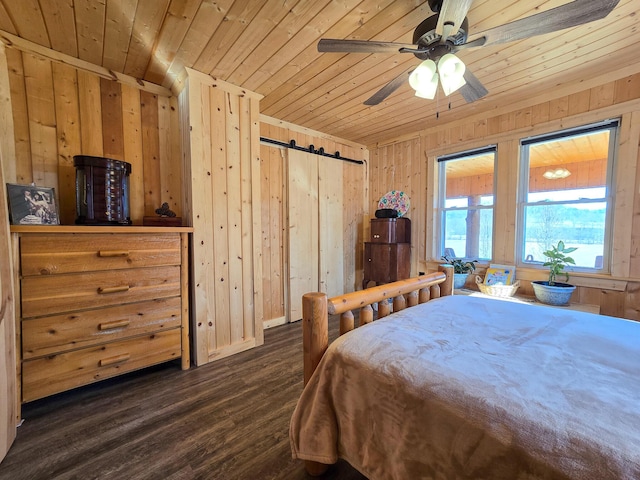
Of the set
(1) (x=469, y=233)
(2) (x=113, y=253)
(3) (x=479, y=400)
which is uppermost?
(1) (x=469, y=233)

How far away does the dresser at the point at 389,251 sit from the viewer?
10.9ft

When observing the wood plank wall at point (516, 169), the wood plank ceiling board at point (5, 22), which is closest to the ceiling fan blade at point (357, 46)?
the wood plank ceiling board at point (5, 22)

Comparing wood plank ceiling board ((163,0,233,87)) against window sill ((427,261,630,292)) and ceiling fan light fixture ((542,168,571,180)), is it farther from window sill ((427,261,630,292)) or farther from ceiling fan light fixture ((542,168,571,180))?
window sill ((427,261,630,292))

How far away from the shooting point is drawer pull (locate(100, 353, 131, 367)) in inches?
68.4

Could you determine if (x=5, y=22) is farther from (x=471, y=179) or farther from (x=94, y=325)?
(x=471, y=179)

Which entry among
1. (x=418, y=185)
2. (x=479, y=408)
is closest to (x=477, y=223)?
(x=418, y=185)

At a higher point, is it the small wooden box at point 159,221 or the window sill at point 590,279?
the small wooden box at point 159,221

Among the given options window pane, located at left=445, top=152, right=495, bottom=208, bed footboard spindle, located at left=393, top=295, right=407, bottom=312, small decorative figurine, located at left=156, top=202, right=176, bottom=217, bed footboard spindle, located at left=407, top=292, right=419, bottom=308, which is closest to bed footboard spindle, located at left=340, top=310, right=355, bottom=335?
bed footboard spindle, located at left=393, top=295, right=407, bottom=312

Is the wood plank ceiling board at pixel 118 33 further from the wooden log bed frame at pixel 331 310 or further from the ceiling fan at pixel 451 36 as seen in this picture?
the wooden log bed frame at pixel 331 310

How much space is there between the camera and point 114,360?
5.80 feet

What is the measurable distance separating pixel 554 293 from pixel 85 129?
13.3ft

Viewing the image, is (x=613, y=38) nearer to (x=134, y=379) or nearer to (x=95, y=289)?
(x=95, y=289)

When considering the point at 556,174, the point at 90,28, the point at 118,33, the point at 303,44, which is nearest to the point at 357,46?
the point at 303,44

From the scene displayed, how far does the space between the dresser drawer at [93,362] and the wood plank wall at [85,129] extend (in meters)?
0.97
